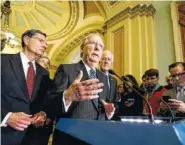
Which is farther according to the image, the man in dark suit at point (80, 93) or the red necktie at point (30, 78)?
the red necktie at point (30, 78)

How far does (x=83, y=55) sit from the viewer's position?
1509 mm

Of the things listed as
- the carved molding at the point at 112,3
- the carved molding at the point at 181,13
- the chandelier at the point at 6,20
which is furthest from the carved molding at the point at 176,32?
the chandelier at the point at 6,20

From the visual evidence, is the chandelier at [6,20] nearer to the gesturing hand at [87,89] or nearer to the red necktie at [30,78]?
the red necktie at [30,78]

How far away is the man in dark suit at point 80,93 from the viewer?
3.17 feet

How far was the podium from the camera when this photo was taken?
0.63m

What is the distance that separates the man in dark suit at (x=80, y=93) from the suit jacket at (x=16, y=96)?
0.73 feet

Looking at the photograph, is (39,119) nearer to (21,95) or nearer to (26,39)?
(21,95)

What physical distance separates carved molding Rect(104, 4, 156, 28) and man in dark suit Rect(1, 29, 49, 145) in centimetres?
362

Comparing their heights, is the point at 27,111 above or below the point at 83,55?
below

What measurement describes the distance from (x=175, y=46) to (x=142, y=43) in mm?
724

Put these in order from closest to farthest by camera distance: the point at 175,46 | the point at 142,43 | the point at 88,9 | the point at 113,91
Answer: the point at 113,91 → the point at 175,46 → the point at 142,43 → the point at 88,9

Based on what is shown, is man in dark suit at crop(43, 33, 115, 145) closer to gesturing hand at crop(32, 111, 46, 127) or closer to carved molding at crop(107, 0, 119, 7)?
gesturing hand at crop(32, 111, 46, 127)

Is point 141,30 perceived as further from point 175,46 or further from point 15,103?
point 15,103

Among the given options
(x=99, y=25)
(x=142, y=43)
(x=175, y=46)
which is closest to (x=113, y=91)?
(x=175, y=46)
